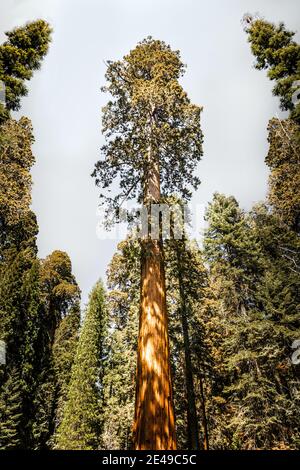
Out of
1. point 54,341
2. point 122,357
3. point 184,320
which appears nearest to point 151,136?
point 184,320

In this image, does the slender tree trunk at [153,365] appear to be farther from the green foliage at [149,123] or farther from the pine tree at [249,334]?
the pine tree at [249,334]

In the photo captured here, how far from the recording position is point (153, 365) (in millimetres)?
4289

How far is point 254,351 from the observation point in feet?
46.1

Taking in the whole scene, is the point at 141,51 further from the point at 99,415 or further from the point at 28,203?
the point at 99,415

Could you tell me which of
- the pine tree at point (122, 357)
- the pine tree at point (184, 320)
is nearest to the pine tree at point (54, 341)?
the pine tree at point (122, 357)

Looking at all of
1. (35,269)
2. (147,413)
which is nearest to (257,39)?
(147,413)

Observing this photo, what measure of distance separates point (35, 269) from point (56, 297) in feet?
21.3

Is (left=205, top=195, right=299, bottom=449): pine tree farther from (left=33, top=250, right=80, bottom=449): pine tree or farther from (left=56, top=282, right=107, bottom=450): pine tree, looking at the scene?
(left=33, top=250, right=80, bottom=449): pine tree

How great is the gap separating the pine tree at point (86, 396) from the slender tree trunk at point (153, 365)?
19630 millimetres

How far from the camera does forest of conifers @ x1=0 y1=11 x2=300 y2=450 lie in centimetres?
763

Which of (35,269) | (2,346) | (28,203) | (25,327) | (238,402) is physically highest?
(35,269)

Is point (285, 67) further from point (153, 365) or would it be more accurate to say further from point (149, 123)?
point (153, 365)

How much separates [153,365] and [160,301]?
1.10 m

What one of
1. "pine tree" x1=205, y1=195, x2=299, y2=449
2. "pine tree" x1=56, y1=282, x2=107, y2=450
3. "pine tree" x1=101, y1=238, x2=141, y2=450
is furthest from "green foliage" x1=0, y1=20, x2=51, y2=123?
"pine tree" x1=56, y1=282, x2=107, y2=450
